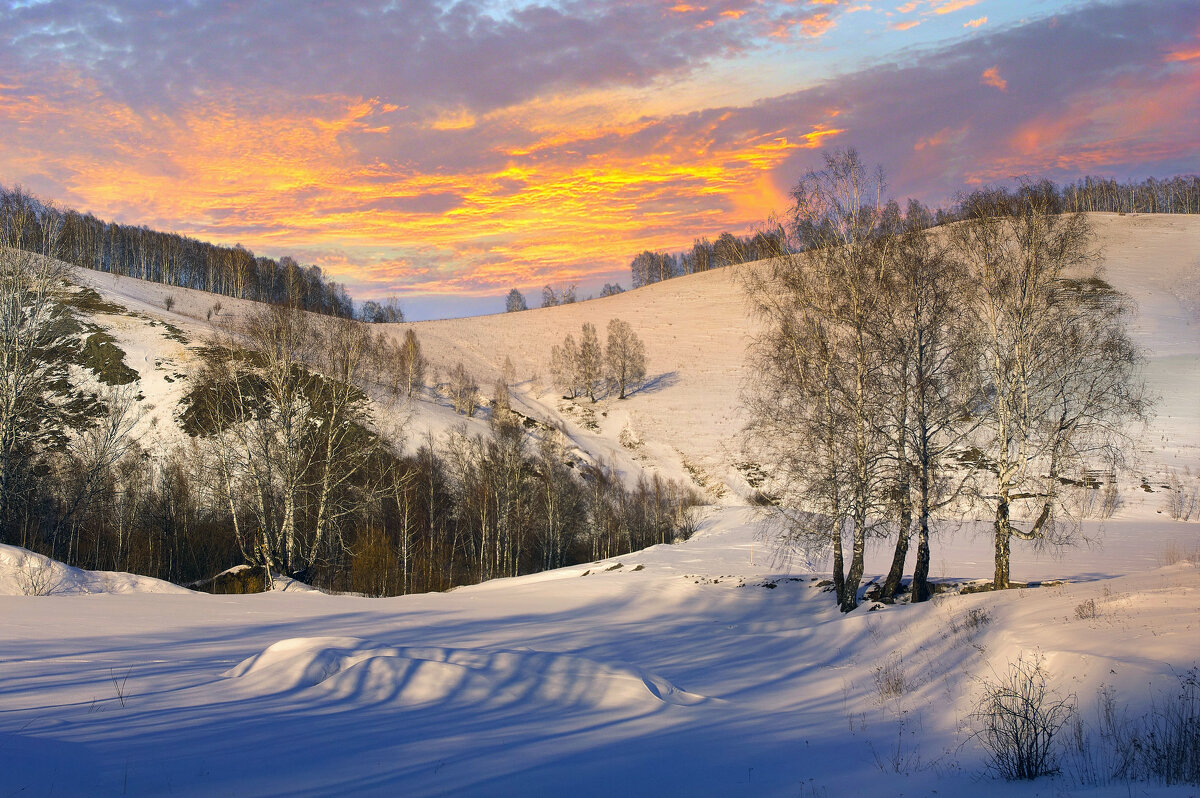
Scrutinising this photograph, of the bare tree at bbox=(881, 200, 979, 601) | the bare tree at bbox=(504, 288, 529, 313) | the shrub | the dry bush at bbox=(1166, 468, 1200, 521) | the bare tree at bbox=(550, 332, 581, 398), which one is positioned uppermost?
the bare tree at bbox=(504, 288, 529, 313)

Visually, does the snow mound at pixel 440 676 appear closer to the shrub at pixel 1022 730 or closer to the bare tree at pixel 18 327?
the shrub at pixel 1022 730

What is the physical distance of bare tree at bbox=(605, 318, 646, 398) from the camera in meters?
83.1

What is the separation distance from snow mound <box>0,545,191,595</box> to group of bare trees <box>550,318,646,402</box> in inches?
2555

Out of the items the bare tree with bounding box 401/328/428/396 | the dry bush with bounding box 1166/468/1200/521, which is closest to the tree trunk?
the dry bush with bounding box 1166/468/1200/521

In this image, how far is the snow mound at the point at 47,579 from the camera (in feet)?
54.3

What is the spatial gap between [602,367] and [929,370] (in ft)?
226

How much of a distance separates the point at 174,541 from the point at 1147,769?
48.6 metres

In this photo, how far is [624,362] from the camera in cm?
8319

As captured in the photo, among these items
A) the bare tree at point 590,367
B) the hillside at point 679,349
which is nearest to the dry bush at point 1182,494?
the hillside at point 679,349

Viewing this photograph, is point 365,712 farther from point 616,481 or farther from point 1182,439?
point 1182,439

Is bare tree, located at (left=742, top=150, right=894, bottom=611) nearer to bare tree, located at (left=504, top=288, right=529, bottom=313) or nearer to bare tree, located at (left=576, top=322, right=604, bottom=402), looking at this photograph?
bare tree, located at (left=576, top=322, right=604, bottom=402)

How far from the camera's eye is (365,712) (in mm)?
7598

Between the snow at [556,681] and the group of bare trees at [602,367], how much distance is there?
57.8 m

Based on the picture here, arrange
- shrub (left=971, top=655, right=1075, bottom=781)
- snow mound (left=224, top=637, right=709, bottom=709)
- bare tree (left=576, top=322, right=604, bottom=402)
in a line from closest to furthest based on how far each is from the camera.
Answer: shrub (left=971, top=655, right=1075, bottom=781) → snow mound (left=224, top=637, right=709, bottom=709) → bare tree (left=576, top=322, right=604, bottom=402)
